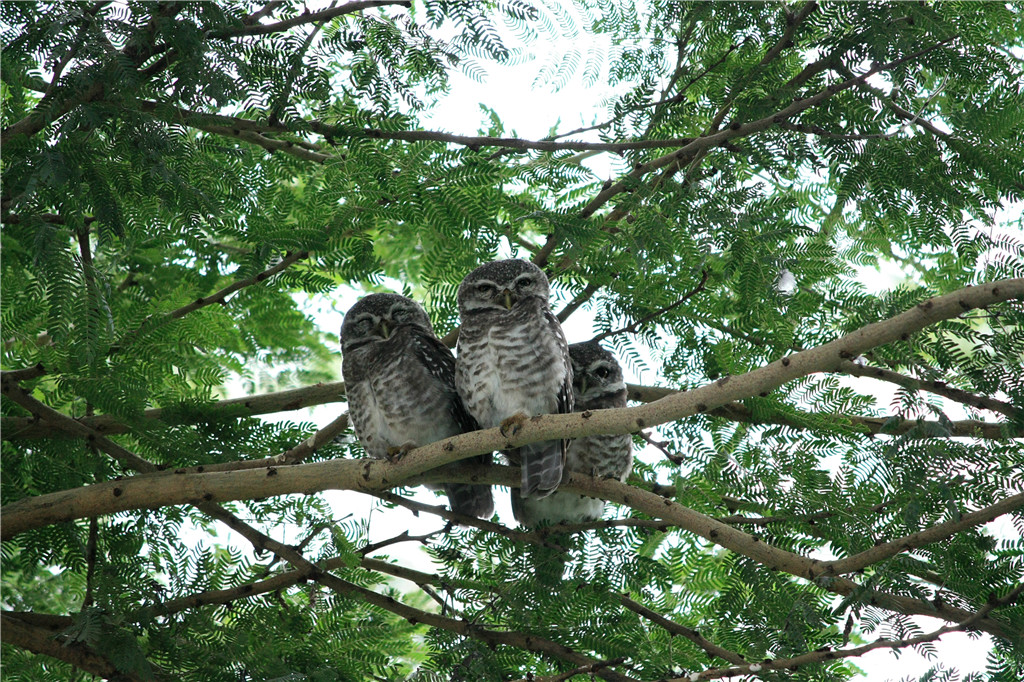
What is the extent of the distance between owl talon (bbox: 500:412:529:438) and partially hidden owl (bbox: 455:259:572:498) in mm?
403

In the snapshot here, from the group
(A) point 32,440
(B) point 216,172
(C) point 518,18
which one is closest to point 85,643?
(A) point 32,440

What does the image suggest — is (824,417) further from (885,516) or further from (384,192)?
(384,192)

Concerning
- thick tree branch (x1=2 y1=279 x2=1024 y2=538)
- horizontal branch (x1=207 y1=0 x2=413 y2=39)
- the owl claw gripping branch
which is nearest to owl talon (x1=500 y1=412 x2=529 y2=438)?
thick tree branch (x1=2 y1=279 x2=1024 y2=538)

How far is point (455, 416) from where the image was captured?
3.52 m

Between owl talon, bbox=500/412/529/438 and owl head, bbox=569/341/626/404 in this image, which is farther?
owl head, bbox=569/341/626/404

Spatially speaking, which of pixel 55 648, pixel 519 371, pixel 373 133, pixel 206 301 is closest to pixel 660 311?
pixel 519 371

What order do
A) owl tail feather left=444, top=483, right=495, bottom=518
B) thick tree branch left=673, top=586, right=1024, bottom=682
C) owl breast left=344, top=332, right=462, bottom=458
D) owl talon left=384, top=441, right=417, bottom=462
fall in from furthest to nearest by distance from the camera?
owl tail feather left=444, top=483, right=495, bottom=518
owl breast left=344, top=332, right=462, bottom=458
owl talon left=384, top=441, right=417, bottom=462
thick tree branch left=673, top=586, right=1024, bottom=682

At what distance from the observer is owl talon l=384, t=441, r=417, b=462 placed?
2875 millimetres

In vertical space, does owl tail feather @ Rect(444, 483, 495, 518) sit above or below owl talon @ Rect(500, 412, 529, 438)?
above

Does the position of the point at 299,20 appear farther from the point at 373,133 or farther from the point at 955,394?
the point at 955,394

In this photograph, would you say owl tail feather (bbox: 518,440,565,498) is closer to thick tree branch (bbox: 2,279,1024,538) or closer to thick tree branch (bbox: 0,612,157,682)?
thick tree branch (bbox: 2,279,1024,538)

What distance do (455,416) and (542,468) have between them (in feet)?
1.86

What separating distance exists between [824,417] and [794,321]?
390 millimetres

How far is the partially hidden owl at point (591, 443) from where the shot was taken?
3.66 m
